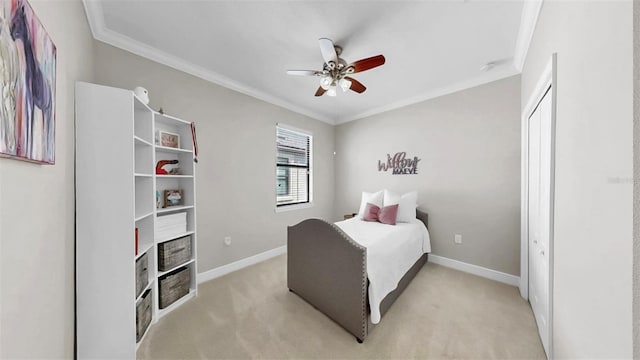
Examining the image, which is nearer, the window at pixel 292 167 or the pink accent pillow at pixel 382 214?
the pink accent pillow at pixel 382 214

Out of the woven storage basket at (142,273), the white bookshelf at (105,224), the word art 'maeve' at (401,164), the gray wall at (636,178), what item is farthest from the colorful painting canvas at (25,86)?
the word art 'maeve' at (401,164)

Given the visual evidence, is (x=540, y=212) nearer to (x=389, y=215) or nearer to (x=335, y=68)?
(x=389, y=215)

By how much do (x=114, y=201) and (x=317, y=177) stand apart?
2.96 m

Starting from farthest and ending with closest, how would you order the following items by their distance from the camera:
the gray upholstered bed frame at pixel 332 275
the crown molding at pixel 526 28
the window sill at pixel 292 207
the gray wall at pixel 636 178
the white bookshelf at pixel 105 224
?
the window sill at pixel 292 207 → the gray upholstered bed frame at pixel 332 275 → the crown molding at pixel 526 28 → the white bookshelf at pixel 105 224 → the gray wall at pixel 636 178

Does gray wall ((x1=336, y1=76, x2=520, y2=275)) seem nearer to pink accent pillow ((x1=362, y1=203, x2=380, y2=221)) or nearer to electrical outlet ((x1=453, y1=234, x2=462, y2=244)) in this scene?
electrical outlet ((x1=453, y1=234, x2=462, y2=244))

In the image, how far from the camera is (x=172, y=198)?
2.13 meters

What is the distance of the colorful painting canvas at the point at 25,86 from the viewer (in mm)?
684

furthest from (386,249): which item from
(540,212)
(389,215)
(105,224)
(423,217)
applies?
(105,224)

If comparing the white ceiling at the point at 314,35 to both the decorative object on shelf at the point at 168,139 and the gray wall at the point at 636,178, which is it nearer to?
the decorative object on shelf at the point at 168,139

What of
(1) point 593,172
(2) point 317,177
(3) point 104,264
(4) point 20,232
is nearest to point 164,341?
(3) point 104,264

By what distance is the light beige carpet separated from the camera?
1.49 metres

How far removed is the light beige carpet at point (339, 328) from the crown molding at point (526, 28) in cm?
243

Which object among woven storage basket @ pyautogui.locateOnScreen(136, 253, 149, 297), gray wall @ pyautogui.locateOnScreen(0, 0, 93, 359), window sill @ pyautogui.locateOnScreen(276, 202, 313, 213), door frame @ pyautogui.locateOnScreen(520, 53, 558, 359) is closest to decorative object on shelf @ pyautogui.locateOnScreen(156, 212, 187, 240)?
woven storage basket @ pyautogui.locateOnScreen(136, 253, 149, 297)

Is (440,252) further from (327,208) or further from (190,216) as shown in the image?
(190,216)
